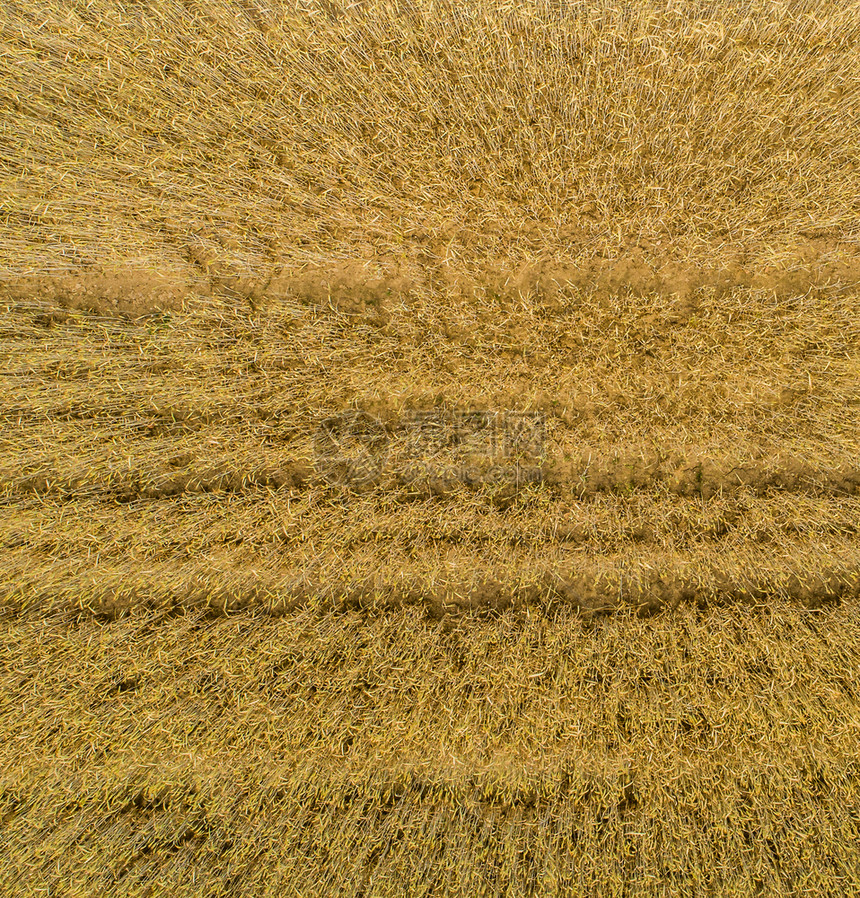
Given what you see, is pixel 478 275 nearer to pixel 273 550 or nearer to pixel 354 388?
pixel 354 388

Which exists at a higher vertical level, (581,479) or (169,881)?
(581,479)

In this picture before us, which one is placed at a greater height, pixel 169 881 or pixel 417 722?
pixel 417 722

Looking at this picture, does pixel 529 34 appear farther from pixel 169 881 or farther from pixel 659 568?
pixel 169 881

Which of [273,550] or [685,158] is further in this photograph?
[273,550]

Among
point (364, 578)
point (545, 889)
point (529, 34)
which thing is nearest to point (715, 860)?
point (545, 889)

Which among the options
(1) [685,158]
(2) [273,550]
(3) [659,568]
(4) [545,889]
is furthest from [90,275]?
(4) [545,889]

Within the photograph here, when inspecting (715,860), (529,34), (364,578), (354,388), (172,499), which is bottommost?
(715,860)
